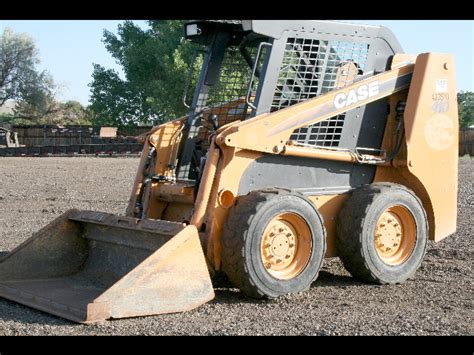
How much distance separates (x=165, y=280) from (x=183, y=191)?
1.44m

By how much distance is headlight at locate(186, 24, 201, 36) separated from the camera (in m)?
8.47

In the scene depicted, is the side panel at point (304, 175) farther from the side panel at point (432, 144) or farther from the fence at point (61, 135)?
the fence at point (61, 135)

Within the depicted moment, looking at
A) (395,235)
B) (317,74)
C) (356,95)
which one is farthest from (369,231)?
(317,74)

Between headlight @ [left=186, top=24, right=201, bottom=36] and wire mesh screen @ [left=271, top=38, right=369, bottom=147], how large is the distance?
1.05m

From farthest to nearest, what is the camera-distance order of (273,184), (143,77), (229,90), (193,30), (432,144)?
(143,77) → (229,90) → (432,144) → (193,30) → (273,184)

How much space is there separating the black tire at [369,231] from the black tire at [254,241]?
69 cm

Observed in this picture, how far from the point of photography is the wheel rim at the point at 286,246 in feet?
23.8

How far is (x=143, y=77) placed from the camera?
50406 mm

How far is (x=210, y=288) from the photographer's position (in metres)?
6.90

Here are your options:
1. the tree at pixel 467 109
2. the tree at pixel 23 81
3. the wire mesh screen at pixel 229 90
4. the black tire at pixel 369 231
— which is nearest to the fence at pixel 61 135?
the tree at pixel 23 81

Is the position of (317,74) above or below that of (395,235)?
above

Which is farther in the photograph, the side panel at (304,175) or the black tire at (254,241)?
the side panel at (304,175)

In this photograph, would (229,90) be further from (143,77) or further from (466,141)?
(143,77)

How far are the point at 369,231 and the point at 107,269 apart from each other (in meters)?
2.53
